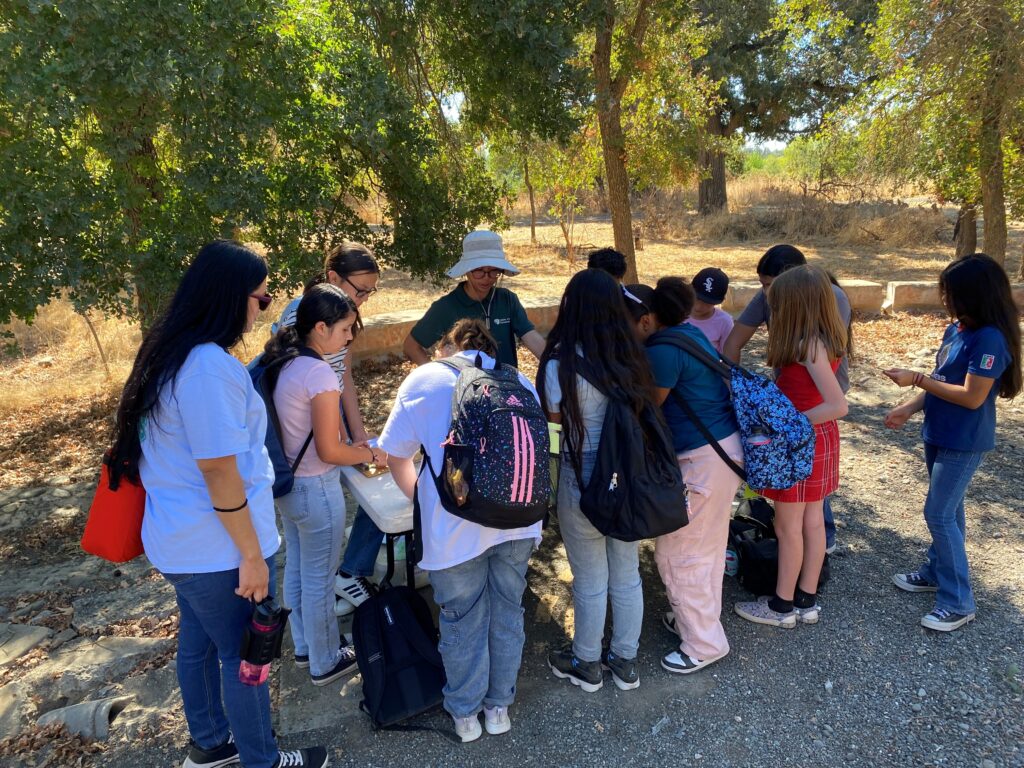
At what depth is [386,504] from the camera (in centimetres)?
285

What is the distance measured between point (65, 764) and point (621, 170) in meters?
6.51

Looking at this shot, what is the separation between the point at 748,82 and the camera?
63.5 ft

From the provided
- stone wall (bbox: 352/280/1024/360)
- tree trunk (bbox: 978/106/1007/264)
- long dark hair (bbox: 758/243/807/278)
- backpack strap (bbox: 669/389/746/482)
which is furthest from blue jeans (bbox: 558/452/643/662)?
tree trunk (bbox: 978/106/1007/264)

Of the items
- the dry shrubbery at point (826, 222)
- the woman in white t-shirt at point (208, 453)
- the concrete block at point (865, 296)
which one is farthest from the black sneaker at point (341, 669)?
the dry shrubbery at point (826, 222)

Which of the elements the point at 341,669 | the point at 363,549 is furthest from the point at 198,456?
the point at 363,549

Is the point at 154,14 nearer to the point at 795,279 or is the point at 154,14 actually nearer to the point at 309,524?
the point at 309,524

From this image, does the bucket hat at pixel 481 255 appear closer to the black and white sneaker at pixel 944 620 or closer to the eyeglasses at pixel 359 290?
the eyeglasses at pixel 359 290

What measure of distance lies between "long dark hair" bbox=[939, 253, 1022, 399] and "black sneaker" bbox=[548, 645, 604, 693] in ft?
7.17

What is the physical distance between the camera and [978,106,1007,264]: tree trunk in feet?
25.4

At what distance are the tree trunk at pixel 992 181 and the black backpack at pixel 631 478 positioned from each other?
719 cm

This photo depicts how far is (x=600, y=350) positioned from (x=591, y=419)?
0.26 m

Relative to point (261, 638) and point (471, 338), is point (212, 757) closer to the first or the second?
point (261, 638)

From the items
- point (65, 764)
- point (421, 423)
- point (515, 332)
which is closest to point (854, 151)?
point (515, 332)

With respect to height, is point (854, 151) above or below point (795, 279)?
above
